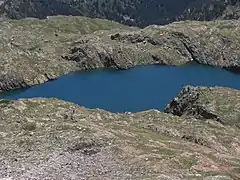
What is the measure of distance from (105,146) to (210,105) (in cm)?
Answer: 5165

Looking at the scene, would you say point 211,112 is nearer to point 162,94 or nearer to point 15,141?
point 15,141

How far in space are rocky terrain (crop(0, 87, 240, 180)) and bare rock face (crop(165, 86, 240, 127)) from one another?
38.4ft

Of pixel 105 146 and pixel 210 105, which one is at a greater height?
pixel 105 146

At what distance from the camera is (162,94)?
192750mm

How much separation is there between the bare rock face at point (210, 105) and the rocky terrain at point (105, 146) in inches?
460

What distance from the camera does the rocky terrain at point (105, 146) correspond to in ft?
159

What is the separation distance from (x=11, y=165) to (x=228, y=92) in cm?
6808

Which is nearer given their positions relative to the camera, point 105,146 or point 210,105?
point 105,146

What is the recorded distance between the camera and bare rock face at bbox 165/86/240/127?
96875mm

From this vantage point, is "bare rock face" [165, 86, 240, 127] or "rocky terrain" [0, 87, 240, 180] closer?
"rocky terrain" [0, 87, 240, 180]

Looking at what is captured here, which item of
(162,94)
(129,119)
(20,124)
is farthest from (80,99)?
(20,124)

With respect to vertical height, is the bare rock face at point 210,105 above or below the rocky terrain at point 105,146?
below

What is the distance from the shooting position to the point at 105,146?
182ft

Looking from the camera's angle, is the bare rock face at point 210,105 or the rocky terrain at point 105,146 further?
the bare rock face at point 210,105
